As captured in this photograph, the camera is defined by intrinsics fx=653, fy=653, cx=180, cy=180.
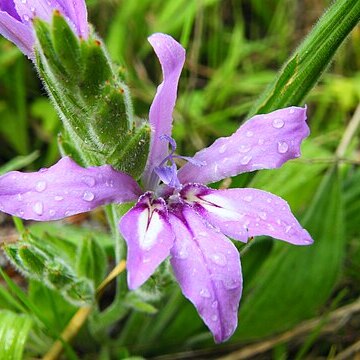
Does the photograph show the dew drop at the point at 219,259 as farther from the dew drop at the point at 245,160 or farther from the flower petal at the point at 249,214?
the dew drop at the point at 245,160

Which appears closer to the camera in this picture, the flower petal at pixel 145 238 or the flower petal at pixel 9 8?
the flower petal at pixel 145 238

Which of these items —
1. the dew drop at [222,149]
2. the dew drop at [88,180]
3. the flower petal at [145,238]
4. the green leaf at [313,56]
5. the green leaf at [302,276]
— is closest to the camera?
the flower petal at [145,238]

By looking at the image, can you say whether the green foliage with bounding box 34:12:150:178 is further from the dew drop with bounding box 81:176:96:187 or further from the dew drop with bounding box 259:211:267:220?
the dew drop with bounding box 259:211:267:220

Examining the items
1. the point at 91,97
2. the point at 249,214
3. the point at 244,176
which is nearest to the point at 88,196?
the point at 91,97

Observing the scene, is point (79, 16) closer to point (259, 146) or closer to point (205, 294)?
point (259, 146)

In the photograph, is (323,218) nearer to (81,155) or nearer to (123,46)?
(81,155)

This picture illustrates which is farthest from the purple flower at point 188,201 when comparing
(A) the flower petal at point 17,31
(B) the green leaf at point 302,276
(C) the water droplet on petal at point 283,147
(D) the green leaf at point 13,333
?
(B) the green leaf at point 302,276

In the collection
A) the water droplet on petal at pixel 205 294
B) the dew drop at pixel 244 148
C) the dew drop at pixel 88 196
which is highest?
the dew drop at pixel 88 196

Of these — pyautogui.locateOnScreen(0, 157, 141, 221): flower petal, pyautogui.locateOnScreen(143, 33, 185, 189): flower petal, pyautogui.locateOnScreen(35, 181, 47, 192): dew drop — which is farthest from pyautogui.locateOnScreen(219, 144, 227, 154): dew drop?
pyautogui.locateOnScreen(35, 181, 47, 192): dew drop

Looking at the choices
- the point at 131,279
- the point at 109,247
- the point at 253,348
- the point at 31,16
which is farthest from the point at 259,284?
the point at 31,16
